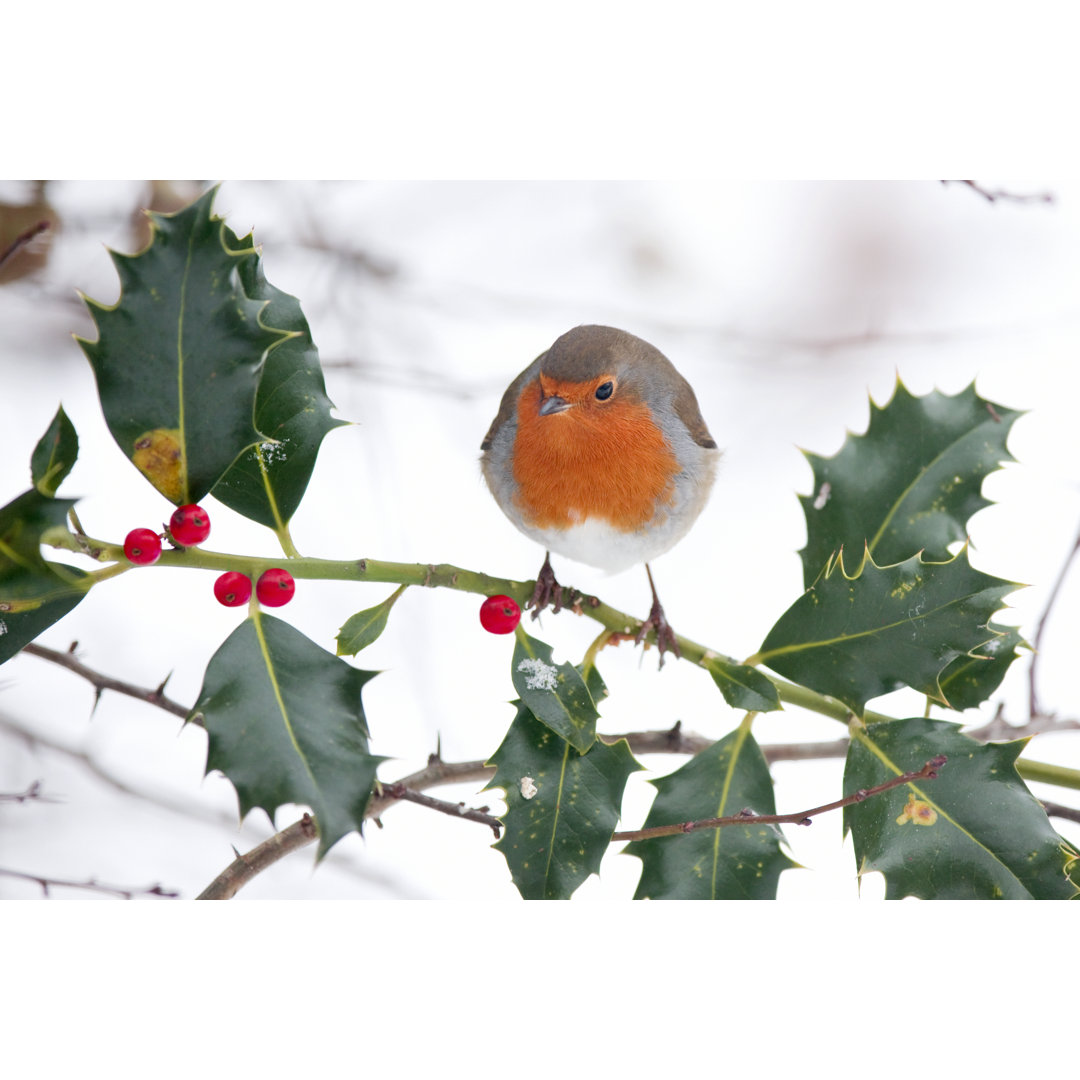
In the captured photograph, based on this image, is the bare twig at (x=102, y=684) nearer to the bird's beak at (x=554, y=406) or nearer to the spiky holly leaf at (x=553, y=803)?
the spiky holly leaf at (x=553, y=803)

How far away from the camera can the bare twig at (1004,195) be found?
1189 mm

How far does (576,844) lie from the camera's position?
0.98m

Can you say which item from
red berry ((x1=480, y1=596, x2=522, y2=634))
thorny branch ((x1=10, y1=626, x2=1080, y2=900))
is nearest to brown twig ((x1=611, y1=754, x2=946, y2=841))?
thorny branch ((x1=10, y1=626, x2=1080, y2=900))

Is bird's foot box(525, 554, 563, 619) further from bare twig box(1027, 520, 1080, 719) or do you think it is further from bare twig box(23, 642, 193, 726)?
bare twig box(1027, 520, 1080, 719)

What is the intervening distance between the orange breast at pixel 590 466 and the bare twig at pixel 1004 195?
49cm

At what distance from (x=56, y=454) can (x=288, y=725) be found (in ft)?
1.02

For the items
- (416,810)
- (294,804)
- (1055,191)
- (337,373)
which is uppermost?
(1055,191)

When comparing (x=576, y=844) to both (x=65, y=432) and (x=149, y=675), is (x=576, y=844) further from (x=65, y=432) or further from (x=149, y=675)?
(x=149, y=675)

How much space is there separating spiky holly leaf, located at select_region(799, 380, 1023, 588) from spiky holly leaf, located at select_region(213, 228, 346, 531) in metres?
0.58

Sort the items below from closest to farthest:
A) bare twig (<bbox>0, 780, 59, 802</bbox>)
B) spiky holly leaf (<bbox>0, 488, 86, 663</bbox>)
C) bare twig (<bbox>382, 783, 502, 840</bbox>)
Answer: spiky holly leaf (<bbox>0, 488, 86, 663</bbox>) < bare twig (<bbox>382, 783, 502, 840</bbox>) < bare twig (<bbox>0, 780, 59, 802</bbox>)

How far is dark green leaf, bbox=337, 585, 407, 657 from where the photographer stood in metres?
0.95

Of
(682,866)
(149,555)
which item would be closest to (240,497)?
(149,555)

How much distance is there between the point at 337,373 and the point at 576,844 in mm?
983

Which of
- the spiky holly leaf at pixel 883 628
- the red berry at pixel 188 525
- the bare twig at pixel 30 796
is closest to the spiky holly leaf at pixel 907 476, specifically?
the spiky holly leaf at pixel 883 628
